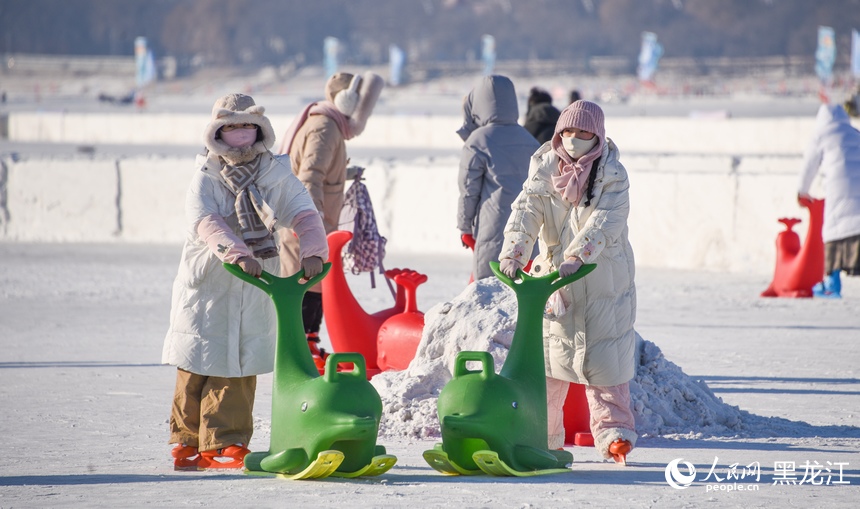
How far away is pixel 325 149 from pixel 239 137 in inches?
102

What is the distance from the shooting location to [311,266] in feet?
17.8

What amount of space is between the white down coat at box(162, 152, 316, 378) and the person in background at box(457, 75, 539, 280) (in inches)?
88.7

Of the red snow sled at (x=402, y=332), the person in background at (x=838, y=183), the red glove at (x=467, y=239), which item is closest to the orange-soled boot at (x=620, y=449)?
the red snow sled at (x=402, y=332)

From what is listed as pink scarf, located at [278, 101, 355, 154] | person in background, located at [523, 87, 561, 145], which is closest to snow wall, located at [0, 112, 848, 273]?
person in background, located at [523, 87, 561, 145]

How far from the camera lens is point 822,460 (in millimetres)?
5812

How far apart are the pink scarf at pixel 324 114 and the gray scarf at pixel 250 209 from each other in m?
2.66

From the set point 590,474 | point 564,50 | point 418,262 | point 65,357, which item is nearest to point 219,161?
point 590,474

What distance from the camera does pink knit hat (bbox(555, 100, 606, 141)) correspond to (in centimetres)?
545

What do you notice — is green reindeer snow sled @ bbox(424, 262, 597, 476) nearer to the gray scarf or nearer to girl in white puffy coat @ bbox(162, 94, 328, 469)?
girl in white puffy coat @ bbox(162, 94, 328, 469)

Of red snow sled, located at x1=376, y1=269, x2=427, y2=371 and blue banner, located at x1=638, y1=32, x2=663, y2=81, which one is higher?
blue banner, located at x1=638, y1=32, x2=663, y2=81

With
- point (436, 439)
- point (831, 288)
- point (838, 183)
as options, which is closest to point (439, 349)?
point (436, 439)

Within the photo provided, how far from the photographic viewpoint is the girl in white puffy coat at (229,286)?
547cm

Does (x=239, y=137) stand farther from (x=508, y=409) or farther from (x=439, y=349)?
(x=439, y=349)

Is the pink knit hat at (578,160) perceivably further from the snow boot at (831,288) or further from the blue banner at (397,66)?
the blue banner at (397,66)
